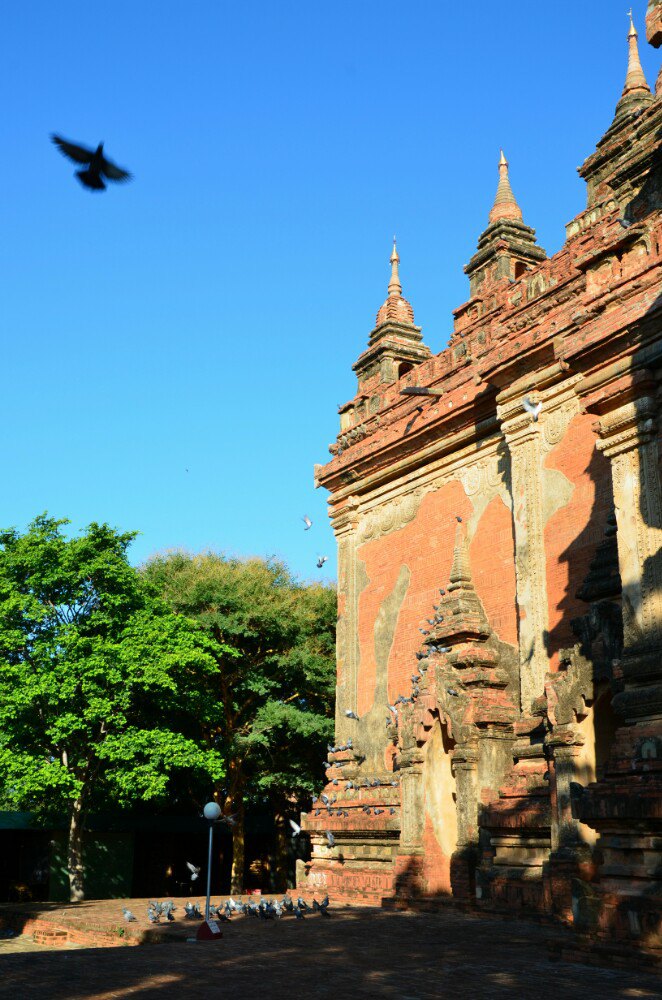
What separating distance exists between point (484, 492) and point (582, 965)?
11647 mm

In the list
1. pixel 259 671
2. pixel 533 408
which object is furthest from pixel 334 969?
pixel 259 671

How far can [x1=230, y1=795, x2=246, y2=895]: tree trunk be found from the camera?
31.5 metres

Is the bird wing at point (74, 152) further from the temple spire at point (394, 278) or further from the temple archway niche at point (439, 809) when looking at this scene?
the temple spire at point (394, 278)

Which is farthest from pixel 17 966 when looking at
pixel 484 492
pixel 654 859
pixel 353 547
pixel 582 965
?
pixel 353 547

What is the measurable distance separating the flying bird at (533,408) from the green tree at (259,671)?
51.3 ft

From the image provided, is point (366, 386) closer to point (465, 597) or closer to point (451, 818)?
point (465, 597)

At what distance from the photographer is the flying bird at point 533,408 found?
57.8 ft

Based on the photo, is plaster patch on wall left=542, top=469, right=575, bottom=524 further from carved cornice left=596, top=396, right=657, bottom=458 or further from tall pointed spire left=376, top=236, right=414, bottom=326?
tall pointed spire left=376, top=236, right=414, bottom=326

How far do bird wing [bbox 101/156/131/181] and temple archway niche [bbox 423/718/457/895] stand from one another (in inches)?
462

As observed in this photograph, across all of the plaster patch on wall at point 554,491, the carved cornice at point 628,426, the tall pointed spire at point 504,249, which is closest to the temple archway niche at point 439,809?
the plaster patch on wall at point 554,491

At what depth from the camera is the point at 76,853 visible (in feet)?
85.8

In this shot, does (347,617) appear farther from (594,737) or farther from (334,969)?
(334,969)

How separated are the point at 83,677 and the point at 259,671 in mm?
8522

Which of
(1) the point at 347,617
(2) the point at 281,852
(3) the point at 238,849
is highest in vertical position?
(1) the point at 347,617
